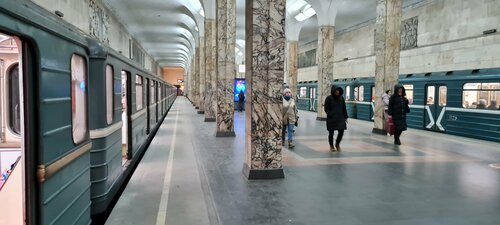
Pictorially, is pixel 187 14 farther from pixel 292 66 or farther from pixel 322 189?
pixel 322 189

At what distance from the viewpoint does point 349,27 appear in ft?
96.2

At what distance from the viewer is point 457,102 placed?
43.4 feet

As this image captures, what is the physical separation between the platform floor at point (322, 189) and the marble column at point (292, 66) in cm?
1589

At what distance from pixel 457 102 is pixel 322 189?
9617 millimetres

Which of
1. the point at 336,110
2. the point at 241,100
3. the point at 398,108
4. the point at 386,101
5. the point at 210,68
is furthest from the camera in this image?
the point at 241,100

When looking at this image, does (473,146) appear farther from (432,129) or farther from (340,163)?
(340,163)

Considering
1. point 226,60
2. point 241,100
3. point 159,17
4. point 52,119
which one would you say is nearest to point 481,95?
point 226,60

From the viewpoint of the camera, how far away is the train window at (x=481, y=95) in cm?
1167

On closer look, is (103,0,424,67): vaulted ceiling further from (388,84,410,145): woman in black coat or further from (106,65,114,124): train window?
(106,65,114,124): train window

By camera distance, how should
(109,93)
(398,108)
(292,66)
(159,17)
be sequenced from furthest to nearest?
1. (159,17)
2. (292,66)
3. (398,108)
4. (109,93)

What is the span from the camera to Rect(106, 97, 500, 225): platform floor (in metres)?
4.83

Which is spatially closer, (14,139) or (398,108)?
(14,139)

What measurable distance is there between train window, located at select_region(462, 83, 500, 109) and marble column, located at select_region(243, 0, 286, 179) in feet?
28.3

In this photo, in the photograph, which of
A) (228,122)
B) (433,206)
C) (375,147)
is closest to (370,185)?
(433,206)
